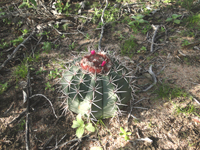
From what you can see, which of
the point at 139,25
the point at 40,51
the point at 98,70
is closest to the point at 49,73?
the point at 40,51

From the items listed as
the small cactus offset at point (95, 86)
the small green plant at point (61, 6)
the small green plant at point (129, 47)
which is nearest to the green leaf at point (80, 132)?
the small cactus offset at point (95, 86)

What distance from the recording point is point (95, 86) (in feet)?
6.31

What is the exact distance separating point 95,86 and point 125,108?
84 centimetres

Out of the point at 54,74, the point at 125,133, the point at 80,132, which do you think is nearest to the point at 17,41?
the point at 54,74

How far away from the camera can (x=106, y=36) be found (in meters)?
3.89

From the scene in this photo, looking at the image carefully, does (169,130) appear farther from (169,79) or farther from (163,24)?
(163,24)

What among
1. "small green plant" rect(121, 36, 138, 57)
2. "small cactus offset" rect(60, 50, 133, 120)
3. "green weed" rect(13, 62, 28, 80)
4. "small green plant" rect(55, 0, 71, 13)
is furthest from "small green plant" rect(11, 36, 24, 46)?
"small green plant" rect(121, 36, 138, 57)

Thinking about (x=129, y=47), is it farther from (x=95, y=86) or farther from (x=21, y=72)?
(x=21, y=72)

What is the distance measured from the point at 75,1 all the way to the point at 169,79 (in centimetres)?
374

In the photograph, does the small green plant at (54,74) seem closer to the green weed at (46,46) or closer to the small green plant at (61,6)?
the green weed at (46,46)

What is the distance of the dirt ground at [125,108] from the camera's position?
2.14 m

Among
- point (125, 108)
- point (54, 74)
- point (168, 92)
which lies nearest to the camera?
point (125, 108)

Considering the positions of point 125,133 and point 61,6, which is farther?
point 61,6

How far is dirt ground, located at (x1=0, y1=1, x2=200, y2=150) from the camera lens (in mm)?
2143
